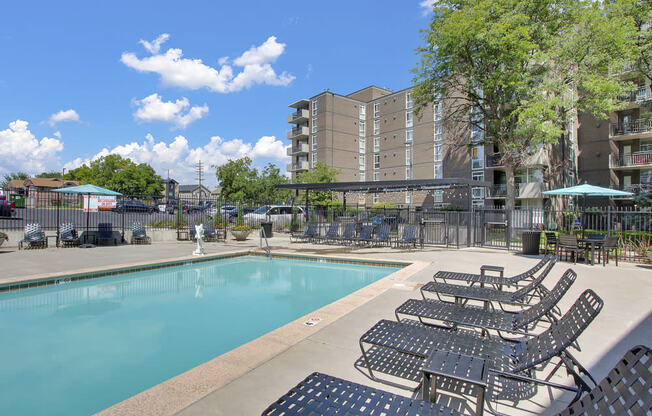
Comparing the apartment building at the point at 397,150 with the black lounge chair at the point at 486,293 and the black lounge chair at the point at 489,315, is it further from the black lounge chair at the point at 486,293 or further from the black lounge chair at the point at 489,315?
the black lounge chair at the point at 489,315

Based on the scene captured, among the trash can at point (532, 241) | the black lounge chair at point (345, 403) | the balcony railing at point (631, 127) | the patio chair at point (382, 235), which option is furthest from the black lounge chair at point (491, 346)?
the balcony railing at point (631, 127)

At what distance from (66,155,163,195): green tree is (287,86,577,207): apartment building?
25.7 metres

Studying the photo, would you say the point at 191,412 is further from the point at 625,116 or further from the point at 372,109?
the point at 372,109

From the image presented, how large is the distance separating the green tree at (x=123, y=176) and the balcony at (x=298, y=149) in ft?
84.0

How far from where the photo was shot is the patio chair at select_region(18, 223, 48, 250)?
13.1 m

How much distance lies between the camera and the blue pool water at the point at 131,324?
13.2 feet

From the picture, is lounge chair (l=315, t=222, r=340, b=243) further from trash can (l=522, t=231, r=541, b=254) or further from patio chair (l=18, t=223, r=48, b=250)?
patio chair (l=18, t=223, r=48, b=250)

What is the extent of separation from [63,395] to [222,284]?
5314 mm

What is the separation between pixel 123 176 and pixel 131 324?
6324 cm

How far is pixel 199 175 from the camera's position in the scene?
185ft

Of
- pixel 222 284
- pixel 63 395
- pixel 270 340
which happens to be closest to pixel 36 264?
pixel 222 284

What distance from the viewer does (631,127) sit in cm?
2966

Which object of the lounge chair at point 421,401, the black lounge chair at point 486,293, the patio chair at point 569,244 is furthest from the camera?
A: the patio chair at point 569,244

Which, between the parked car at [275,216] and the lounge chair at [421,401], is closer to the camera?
the lounge chair at [421,401]
